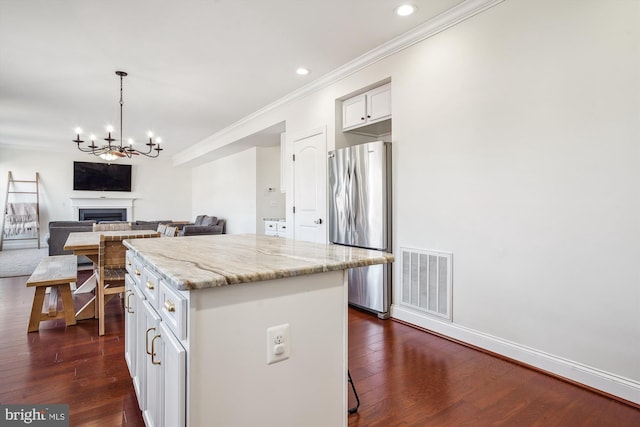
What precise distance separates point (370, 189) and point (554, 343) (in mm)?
1843

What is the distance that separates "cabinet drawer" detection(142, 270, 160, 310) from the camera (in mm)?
1343

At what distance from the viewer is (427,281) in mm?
2867

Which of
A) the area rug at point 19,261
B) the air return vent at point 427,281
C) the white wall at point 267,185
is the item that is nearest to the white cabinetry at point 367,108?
the air return vent at point 427,281

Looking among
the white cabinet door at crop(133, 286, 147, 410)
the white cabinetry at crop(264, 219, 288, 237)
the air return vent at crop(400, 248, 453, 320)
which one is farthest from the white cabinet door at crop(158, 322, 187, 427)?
the white cabinetry at crop(264, 219, 288, 237)

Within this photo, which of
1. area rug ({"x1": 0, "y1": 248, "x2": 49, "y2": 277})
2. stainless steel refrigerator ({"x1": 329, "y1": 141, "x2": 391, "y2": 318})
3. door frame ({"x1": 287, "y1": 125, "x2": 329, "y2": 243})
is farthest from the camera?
area rug ({"x1": 0, "y1": 248, "x2": 49, "y2": 277})

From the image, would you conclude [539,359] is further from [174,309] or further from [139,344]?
[139,344]

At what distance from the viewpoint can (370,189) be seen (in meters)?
3.26

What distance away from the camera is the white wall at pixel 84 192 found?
850cm

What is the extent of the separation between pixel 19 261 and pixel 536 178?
26.9ft

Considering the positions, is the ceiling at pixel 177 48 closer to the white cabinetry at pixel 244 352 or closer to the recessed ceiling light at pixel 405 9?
the recessed ceiling light at pixel 405 9

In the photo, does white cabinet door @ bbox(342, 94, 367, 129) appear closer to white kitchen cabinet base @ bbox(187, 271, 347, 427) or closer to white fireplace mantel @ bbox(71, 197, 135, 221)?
white kitchen cabinet base @ bbox(187, 271, 347, 427)

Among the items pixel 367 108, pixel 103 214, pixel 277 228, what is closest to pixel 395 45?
pixel 367 108

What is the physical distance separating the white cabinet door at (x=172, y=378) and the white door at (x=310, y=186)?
2865 mm

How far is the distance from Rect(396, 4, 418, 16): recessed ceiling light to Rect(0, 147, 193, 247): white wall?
930 cm
